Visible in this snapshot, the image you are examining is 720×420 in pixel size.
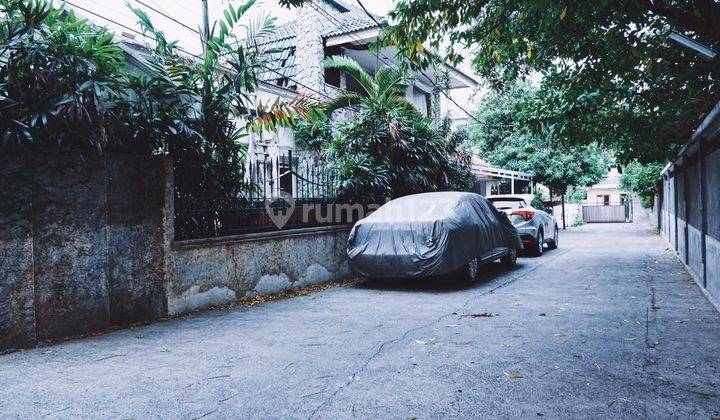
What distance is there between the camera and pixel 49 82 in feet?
15.8

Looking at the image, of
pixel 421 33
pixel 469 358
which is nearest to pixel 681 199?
pixel 421 33

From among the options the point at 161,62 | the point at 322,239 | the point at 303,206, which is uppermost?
the point at 161,62

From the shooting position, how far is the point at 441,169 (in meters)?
12.3

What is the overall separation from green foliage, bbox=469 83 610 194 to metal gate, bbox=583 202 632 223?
9295mm

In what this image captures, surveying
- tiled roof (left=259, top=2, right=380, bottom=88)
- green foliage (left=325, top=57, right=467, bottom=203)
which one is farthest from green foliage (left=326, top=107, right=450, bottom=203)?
tiled roof (left=259, top=2, right=380, bottom=88)

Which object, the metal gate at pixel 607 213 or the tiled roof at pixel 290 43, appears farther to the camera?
the metal gate at pixel 607 213

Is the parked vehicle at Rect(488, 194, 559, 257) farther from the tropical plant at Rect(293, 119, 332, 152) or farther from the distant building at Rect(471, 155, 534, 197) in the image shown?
the distant building at Rect(471, 155, 534, 197)

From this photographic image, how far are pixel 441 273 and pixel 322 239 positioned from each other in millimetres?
2277

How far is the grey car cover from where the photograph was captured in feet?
25.1

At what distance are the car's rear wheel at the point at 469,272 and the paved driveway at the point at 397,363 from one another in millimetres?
1085

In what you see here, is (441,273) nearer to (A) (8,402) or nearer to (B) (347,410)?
(B) (347,410)

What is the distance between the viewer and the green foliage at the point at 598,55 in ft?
18.1

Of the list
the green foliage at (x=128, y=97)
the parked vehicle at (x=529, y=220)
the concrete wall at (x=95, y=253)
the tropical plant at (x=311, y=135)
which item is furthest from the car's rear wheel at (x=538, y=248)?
the concrete wall at (x=95, y=253)

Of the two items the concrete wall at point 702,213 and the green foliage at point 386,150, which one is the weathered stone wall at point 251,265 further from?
the concrete wall at point 702,213
